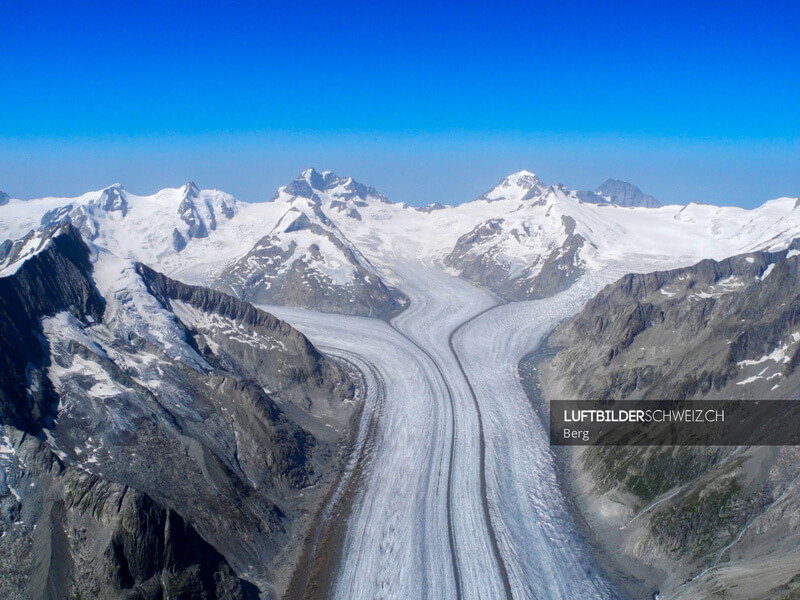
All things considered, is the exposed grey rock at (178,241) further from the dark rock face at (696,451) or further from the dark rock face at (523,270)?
the dark rock face at (696,451)

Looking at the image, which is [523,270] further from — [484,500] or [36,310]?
[36,310]

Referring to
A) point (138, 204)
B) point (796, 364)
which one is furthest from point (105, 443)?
point (138, 204)

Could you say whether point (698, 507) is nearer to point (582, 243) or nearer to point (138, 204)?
point (582, 243)

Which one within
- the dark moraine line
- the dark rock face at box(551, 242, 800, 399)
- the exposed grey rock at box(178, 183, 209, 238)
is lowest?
the dark moraine line

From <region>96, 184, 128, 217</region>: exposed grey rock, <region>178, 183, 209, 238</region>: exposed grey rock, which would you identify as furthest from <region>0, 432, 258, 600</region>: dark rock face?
<region>96, 184, 128, 217</region>: exposed grey rock

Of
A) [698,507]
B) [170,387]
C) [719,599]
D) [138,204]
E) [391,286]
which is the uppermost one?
[138,204]

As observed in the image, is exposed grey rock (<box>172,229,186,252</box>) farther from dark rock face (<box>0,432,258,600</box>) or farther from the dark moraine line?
dark rock face (<box>0,432,258,600</box>)

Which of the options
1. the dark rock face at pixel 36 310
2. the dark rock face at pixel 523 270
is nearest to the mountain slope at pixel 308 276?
the dark rock face at pixel 523 270

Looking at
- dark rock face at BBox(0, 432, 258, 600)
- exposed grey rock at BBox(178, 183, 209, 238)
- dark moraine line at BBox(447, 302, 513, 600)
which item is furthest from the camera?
exposed grey rock at BBox(178, 183, 209, 238)
